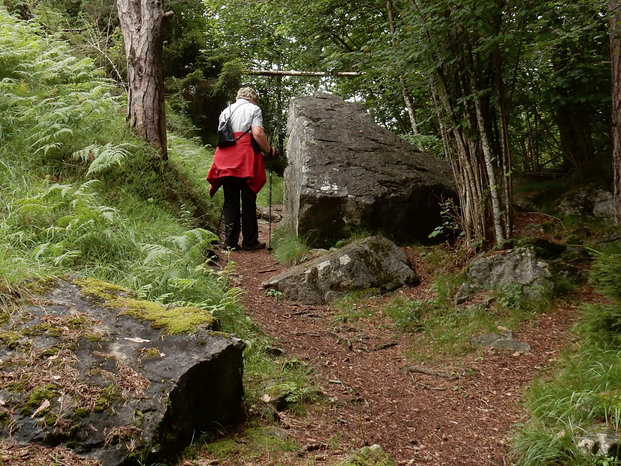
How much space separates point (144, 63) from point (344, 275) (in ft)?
13.9

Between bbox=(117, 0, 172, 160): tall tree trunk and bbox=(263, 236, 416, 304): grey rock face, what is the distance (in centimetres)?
277

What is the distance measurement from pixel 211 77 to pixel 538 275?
42.3 ft

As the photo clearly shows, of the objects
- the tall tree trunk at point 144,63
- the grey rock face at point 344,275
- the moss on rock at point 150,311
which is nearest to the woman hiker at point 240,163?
the tall tree trunk at point 144,63

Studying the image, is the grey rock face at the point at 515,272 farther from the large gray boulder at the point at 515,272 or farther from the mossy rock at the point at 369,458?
the mossy rock at the point at 369,458

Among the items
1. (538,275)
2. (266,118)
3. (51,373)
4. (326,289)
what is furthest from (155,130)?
(266,118)

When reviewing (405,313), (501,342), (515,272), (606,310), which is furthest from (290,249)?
(606,310)

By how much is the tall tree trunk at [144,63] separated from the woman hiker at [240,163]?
1051 millimetres

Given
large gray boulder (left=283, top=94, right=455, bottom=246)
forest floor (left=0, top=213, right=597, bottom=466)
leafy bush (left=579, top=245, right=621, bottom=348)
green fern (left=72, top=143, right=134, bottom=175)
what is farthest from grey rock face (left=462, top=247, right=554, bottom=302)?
green fern (left=72, top=143, right=134, bottom=175)

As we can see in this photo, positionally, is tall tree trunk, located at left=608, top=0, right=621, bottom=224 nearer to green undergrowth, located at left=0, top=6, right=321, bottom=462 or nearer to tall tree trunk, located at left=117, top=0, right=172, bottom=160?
green undergrowth, located at left=0, top=6, right=321, bottom=462

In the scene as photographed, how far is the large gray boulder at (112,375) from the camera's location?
2.14m

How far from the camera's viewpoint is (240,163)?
24.6ft

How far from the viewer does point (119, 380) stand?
A: 2.42 m

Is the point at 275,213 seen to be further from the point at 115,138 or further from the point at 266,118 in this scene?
the point at 266,118

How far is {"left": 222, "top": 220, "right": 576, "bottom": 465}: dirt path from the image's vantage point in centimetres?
296
